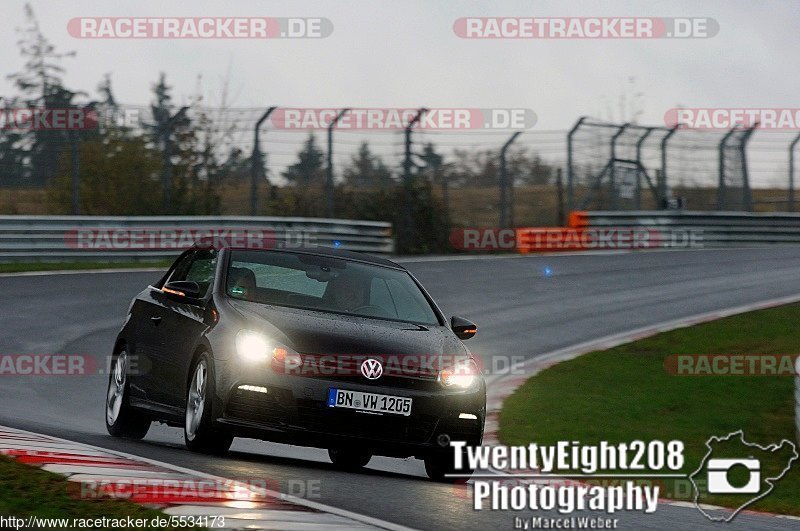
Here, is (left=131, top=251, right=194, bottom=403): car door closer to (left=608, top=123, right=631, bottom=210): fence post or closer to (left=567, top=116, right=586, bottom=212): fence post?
(left=567, top=116, right=586, bottom=212): fence post

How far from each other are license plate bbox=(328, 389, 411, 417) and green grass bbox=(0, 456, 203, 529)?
6.29 ft

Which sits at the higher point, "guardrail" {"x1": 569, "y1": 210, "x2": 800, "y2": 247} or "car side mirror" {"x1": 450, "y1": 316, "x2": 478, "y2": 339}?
"guardrail" {"x1": 569, "y1": 210, "x2": 800, "y2": 247}

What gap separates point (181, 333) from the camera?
8.99 m

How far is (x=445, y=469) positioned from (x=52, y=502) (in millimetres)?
3207

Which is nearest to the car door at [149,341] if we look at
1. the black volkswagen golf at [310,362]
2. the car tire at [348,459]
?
the black volkswagen golf at [310,362]

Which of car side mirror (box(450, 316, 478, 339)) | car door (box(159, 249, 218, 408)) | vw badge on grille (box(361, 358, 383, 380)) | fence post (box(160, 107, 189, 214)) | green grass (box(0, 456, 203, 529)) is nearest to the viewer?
green grass (box(0, 456, 203, 529))

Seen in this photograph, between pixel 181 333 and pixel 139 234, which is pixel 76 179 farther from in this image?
pixel 181 333

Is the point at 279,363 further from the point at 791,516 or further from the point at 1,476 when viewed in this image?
the point at 791,516

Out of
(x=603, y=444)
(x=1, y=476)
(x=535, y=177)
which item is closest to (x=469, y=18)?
(x=535, y=177)

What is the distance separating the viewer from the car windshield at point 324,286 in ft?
29.3

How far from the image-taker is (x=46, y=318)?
17547 mm

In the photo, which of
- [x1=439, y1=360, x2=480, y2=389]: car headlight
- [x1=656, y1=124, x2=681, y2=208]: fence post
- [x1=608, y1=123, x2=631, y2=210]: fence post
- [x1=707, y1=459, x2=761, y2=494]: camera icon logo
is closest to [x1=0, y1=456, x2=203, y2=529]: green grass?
[x1=439, y1=360, x2=480, y2=389]: car headlight

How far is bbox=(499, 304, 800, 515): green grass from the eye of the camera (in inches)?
436

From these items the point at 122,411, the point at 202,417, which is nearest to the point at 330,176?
the point at 122,411
